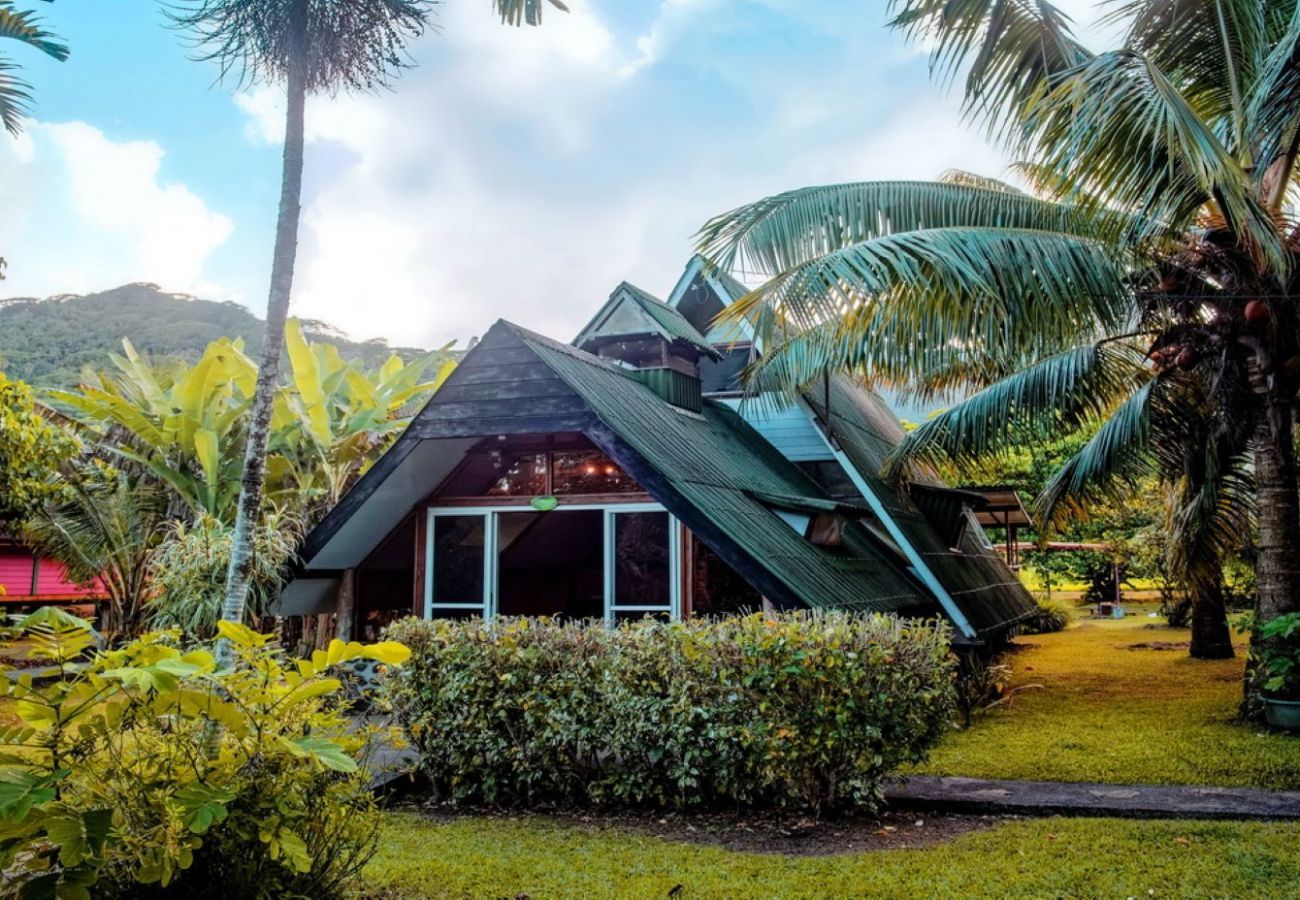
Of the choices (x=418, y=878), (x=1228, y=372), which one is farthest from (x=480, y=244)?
(x=418, y=878)

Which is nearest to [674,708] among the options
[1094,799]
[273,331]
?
[1094,799]

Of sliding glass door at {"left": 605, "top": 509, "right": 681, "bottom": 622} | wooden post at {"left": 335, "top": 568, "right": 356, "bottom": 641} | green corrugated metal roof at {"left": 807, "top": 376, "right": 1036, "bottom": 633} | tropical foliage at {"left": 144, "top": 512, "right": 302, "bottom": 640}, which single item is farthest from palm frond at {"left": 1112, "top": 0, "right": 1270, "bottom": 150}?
tropical foliage at {"left": 144, "top": 512, "right": 302, "bottom": 640}

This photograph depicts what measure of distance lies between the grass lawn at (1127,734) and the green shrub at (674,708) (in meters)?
1.41

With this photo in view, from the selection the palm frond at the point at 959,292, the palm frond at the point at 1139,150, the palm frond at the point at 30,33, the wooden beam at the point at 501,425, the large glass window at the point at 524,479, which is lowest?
the large glass window at the point at 524,479

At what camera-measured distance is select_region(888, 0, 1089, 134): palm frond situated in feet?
27.6

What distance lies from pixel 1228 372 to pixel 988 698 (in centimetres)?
427

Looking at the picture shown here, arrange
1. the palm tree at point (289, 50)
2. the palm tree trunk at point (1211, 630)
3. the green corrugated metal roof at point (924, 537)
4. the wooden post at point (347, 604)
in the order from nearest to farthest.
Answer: the palm tree at point (289, 50) → the wooden post at point (347, 604) → the green corrugated metal roof at point (924, 537) → the palm tree trunk at point (1211, 630)

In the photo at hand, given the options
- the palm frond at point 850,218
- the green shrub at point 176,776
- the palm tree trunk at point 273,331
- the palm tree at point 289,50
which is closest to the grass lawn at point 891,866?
the green shrub at point 176,776

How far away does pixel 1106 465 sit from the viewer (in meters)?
10.8

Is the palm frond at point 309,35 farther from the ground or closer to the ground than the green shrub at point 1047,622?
farther from the ground

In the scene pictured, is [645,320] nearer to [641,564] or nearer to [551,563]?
[551,563]

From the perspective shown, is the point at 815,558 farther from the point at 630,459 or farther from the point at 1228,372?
the point at 1228,372

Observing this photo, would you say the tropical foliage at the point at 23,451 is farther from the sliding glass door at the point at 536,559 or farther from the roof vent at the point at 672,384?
the roof vent at the point at 672,384

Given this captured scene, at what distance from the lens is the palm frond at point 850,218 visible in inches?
332
